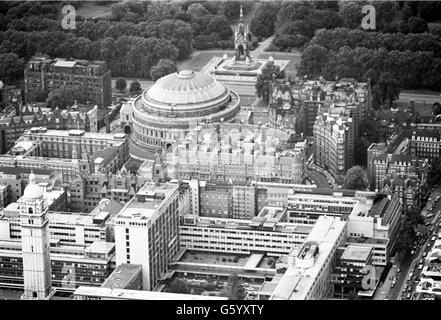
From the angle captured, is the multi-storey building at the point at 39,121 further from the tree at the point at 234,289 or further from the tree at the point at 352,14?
the tree at the point at 234,289

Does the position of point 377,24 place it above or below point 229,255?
above

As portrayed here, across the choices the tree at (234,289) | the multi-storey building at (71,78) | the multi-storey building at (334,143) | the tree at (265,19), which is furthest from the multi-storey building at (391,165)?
the tree at (265,19)

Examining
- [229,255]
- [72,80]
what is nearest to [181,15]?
[72,80]

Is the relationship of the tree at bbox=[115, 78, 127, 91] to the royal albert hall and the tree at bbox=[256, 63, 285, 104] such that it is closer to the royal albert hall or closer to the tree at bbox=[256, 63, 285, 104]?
the royal albert hall

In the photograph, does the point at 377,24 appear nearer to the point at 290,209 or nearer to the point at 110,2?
the point at 110,2

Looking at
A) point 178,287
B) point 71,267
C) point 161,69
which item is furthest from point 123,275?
point 161,69

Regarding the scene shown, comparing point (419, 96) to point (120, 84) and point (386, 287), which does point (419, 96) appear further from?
point (386, 287)
